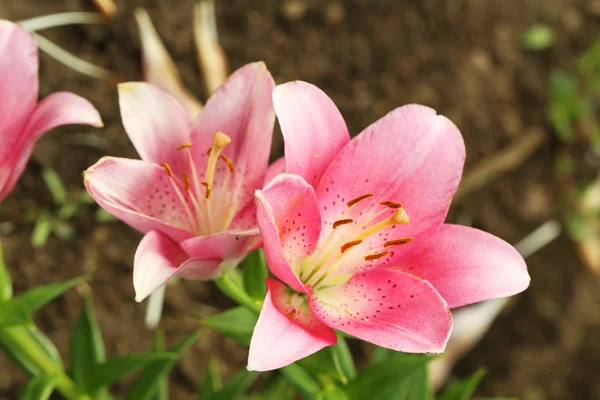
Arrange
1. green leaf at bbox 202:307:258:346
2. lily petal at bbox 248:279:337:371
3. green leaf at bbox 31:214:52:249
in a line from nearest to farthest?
1. lily petal at bbox 248:279:337:371
2. green leaf at bbox 202:307:258:346
3. green leaf at bbox 31:214:52:249

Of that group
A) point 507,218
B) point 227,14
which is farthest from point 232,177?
point 507,218

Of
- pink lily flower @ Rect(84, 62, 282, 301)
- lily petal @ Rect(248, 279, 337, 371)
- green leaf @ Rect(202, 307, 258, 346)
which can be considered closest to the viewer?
lily petal @ Rect(248, 279, 337, 371)

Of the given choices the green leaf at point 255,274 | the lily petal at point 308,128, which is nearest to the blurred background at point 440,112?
the green leaf at point 255,274

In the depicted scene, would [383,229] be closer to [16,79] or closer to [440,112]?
[16,79]

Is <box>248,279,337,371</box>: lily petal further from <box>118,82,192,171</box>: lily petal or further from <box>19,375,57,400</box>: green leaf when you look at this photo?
<box>19,375,57,400</box>: green leaf

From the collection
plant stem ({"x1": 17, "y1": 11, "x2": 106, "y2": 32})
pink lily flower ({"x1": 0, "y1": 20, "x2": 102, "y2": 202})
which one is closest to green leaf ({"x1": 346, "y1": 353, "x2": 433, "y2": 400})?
pink lily flower ({"x1": 0, "y1": 20, "x2": 102, "y2": 202})

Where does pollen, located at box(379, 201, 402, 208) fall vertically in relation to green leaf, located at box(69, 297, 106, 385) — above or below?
above

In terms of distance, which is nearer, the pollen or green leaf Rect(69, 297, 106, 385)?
the pollen

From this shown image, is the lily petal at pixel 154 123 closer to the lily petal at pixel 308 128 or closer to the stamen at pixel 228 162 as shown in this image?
the stamen at pixel 228 162
